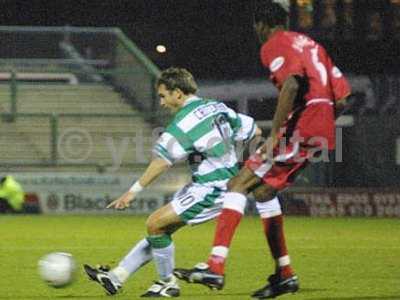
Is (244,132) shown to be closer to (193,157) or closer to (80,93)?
(193,157)

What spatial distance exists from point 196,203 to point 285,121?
0.94 metres

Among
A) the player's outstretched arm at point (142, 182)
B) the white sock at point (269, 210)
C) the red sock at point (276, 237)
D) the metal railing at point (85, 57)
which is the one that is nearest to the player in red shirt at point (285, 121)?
the white sock at point (269, 210)

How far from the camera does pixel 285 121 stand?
866cm

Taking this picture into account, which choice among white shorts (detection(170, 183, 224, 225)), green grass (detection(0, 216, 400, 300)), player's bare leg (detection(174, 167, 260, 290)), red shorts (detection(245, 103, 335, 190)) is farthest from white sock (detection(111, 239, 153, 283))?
red shorts (detection(245, 103, 335, 190))

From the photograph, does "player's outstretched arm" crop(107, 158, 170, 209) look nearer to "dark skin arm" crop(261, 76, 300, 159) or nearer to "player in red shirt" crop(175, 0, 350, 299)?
"player in red shirt" crop(175, 0, 350, 299)

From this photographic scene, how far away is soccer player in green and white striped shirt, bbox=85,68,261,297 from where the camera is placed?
9.00 meters

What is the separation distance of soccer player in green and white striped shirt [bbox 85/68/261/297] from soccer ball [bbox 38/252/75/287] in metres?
0.14

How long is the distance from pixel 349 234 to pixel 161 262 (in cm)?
853

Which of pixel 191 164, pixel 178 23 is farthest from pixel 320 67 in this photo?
pixel 178 23

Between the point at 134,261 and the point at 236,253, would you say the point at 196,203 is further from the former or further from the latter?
the point at 236,253

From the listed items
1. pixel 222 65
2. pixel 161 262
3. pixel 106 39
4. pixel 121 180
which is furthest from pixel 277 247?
pixel 222 65

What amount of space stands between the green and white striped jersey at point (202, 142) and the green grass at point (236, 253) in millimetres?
950

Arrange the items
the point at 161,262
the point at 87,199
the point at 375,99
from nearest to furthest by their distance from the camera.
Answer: the point at 161,262, the point at 87,199, the point at 375,99

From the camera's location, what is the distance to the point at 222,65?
36688mm
